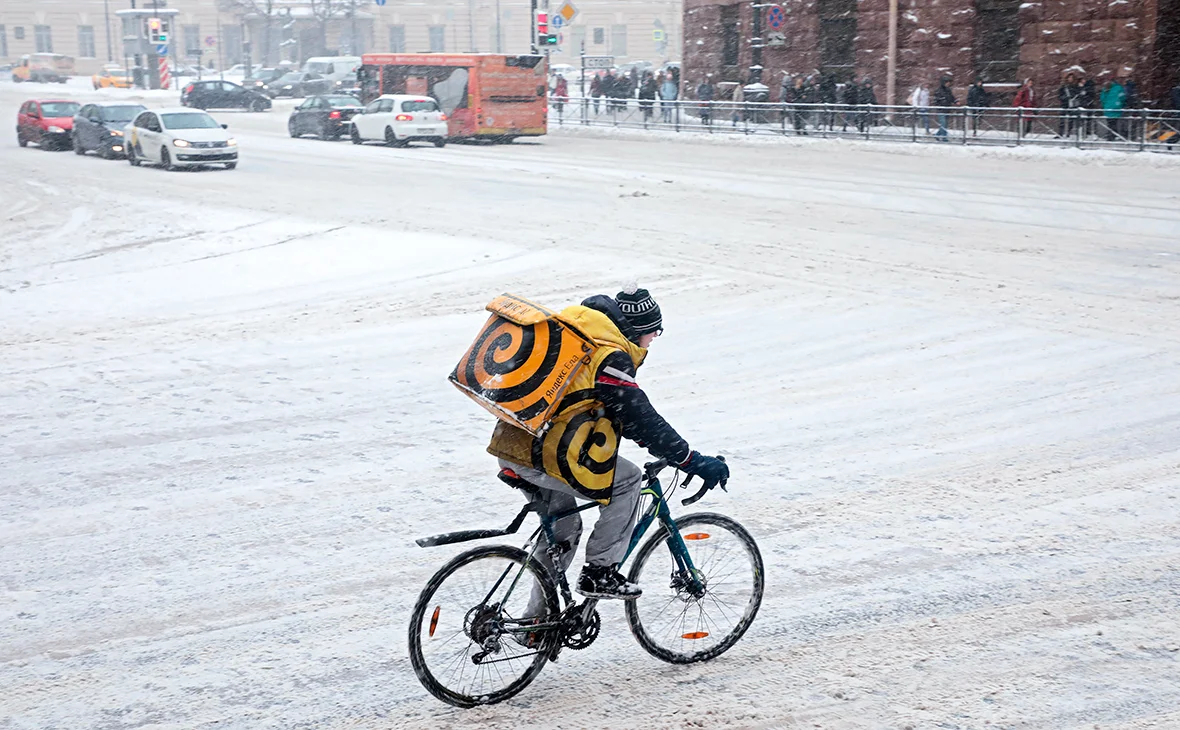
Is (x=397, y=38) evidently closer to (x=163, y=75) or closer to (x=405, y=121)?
(x=163, y=75)

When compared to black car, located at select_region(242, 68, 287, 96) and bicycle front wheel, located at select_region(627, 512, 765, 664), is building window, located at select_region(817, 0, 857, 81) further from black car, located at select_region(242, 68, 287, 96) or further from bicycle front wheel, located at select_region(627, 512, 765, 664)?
bicycle front wheel, located at select_region(627, 512, 765, 664)

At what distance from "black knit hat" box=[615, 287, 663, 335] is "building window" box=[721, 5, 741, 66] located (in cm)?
4188

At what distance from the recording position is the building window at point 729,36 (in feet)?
146

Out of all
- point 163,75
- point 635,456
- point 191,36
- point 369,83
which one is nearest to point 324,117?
point 369,83

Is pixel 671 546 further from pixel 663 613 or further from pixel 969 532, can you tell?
pixel 969 532

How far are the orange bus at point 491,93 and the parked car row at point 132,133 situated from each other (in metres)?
9.04

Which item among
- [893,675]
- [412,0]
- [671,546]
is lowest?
[893,675]

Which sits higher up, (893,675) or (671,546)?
(671,546)

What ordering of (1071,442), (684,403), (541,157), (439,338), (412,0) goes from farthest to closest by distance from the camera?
(412,0) → (541,157) → (439,338) → (684,403) → (1071,442)

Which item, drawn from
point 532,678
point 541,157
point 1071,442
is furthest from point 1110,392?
point 541,157

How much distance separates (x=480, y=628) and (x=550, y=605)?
0.29 m

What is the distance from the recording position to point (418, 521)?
6.70 meters

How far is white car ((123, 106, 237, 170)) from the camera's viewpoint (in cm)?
2708

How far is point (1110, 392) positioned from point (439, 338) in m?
5.62
